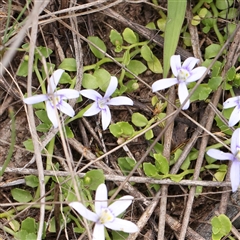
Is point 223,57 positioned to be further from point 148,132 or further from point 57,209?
point 57,209

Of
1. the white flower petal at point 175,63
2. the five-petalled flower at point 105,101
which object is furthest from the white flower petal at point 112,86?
the white flower petal at point 175,63

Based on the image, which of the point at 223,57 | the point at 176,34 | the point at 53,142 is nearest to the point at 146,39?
the point at 176,34

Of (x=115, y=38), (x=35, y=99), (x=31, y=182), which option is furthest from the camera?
(x=115, y=38)

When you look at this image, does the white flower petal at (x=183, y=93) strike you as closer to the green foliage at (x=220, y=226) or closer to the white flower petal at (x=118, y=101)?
the white flower petal at (x=118, y=101)

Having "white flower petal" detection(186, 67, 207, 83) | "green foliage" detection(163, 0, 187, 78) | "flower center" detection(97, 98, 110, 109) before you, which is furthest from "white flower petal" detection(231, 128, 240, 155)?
"flower center" detection(97, 98, 110, 109)

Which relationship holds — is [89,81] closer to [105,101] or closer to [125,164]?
[105,101]

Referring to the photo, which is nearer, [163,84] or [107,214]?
[107,214]

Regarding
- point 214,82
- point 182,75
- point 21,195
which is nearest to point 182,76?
point 182,75

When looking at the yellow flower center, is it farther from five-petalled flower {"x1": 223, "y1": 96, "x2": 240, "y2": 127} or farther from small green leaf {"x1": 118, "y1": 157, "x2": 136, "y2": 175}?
five-petalled flower {"x1": 223, "y1": 96, "x2": 240, "y2": 127}
